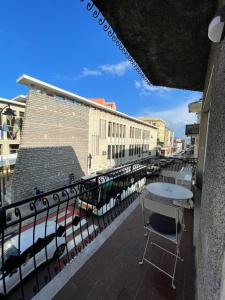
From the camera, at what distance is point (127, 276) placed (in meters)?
1.86

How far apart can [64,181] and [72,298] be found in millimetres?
10481

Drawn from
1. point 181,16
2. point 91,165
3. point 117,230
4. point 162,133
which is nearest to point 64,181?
point 91,165

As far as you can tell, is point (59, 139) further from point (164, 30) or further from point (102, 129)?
point (164, 30)

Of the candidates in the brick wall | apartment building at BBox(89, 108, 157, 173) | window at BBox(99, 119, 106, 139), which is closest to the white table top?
the brick wall

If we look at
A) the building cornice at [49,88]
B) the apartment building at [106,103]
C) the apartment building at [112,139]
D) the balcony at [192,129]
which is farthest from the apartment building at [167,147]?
the balcony at [192,129]

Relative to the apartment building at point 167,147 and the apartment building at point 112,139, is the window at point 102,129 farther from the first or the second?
the apartment building at point 167,147

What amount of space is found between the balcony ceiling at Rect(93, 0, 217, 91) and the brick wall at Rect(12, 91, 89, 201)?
8102 millimetres

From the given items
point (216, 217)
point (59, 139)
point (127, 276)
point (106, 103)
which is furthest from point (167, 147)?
point (216, 217)

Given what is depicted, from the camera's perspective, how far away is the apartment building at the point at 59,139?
29.6 ft

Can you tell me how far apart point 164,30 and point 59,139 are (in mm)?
10262

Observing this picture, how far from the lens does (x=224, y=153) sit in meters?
0.88

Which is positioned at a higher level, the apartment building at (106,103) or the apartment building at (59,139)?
the apartment building at (106,103)

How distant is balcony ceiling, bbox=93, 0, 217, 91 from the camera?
1490mm

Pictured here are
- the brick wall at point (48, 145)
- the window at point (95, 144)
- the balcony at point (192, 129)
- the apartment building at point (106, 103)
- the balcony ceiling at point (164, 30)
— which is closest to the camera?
the balcony ceiling at point (164, 30)
